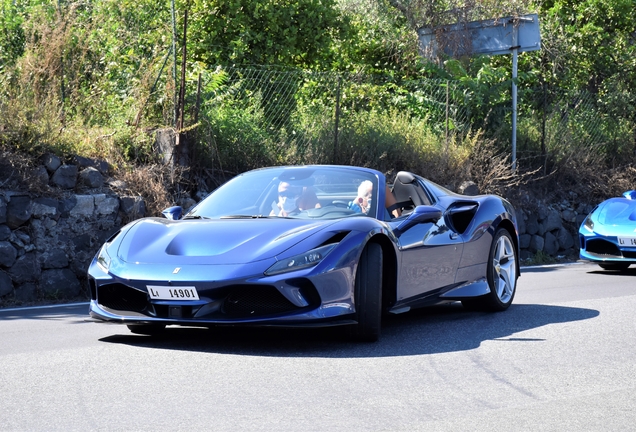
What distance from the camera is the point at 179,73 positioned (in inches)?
573

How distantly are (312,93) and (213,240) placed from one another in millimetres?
9422

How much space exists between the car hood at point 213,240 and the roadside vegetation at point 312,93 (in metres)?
5.07

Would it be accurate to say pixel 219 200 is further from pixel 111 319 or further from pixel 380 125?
pixel 380 125

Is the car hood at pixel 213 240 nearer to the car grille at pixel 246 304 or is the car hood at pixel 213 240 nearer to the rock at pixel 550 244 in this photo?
the car grille at pixel 246 304

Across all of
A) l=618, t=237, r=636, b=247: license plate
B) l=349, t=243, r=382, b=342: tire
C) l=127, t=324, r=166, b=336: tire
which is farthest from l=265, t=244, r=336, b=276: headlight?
l=618, t=237, r=636, b=247: license plate

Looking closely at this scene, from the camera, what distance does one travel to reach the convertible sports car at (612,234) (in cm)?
1214

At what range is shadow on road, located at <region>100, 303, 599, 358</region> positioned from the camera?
6438mm

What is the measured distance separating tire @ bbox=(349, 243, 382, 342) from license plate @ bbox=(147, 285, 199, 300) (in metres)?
1.09

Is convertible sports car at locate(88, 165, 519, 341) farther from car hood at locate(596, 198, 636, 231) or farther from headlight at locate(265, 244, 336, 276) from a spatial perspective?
car hood at locate(596, 198, 636, 231)

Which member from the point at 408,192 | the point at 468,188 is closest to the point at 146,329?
the point at 408,192

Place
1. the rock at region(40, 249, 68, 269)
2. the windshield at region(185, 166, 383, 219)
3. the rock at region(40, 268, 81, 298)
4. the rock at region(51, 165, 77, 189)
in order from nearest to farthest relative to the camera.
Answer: the windshield at region(185, 166, 383, 219) → the rock at region(40, 268, 81, 298) → the rock at region(40, 249, 68, 269) → the rock at region(51, 165, 77, 189)

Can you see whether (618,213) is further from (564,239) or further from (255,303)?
(255,303)

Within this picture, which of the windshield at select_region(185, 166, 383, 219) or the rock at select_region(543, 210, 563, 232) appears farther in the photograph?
the rock at select_region(543, 210, 563, 232)

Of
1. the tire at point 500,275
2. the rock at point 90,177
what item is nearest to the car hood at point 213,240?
the tire at point 500,275
